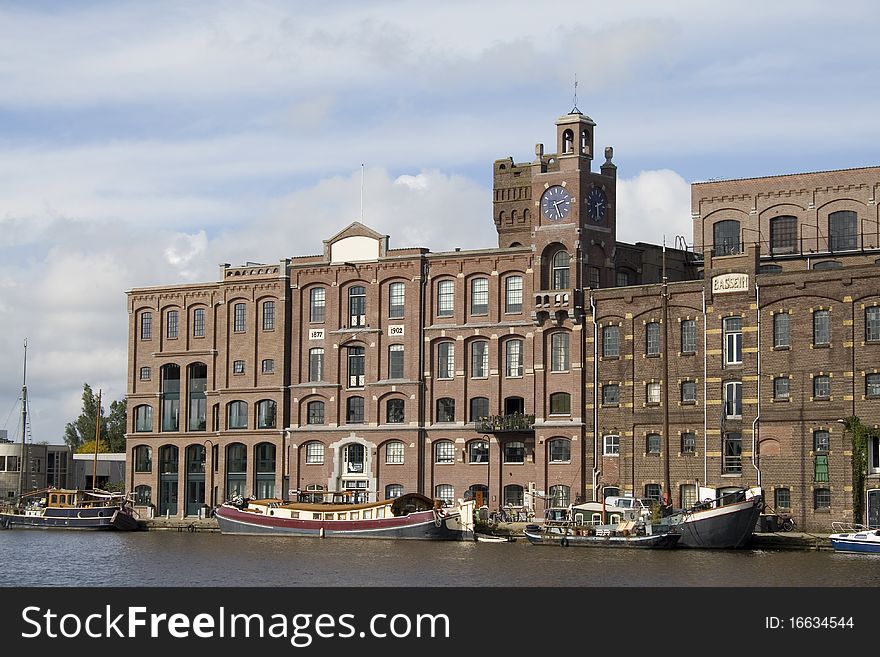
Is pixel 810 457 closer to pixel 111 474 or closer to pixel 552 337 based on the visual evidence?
pixel 552 337

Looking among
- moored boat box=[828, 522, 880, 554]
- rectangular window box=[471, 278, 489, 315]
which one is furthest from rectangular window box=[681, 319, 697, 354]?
moored boat box=[828, 522, 880, 554]

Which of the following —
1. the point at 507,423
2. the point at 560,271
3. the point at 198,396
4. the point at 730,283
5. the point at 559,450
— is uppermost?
the point at 560,271

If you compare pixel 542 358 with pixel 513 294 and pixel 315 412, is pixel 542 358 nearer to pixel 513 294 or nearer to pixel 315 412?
pixel 513 294

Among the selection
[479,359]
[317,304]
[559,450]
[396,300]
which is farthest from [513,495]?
[317,304]

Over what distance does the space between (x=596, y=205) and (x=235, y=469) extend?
33113 millimetres

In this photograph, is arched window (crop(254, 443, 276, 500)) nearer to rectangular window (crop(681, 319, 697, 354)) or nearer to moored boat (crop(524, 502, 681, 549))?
moored boat (crop(524, 502, 681, 549))

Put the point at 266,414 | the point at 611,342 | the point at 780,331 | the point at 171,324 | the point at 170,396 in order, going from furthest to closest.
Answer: the point at 171,324, the point at 170,396, the point at 266,414, the point at 611,342, the point at 780,331

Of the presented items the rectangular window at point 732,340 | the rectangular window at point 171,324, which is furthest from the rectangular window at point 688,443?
the rectangular window at point 171,324

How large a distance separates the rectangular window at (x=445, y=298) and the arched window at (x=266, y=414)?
48.9ft

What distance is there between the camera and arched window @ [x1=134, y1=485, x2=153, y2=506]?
12456 centimetres

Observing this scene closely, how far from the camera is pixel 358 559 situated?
8488cm

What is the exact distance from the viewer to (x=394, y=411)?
114m

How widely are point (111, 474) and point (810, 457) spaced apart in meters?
79.5
